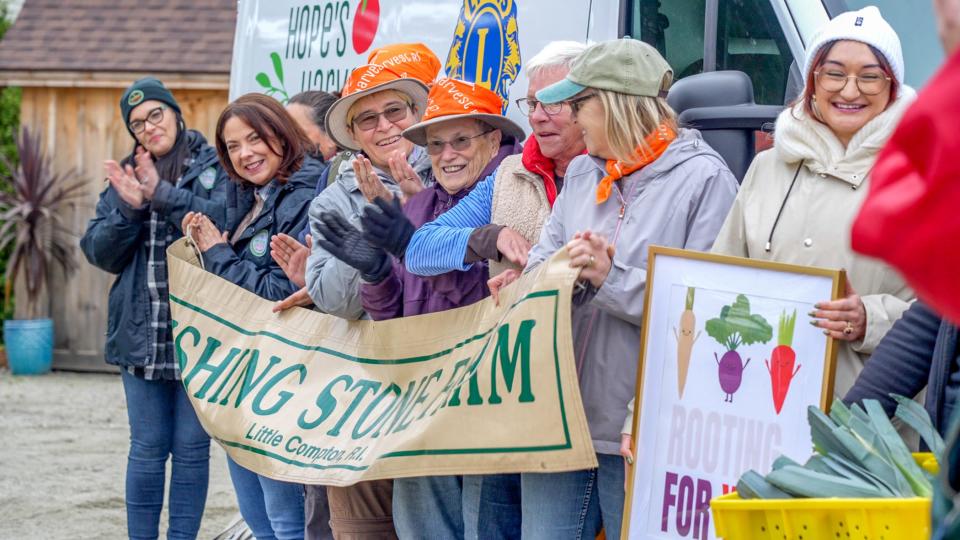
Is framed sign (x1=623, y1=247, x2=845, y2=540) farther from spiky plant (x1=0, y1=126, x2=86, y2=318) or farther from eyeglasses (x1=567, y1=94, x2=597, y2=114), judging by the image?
spiky plant (x1=0, y1=126, x2=86, y2=318)

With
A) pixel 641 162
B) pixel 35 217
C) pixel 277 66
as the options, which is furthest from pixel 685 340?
pixel 35 217

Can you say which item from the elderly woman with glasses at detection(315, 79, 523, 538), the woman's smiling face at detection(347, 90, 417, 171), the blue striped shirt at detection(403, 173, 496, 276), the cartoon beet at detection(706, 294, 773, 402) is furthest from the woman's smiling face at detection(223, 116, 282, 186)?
the cartoon beet at detection(706, 294, 773, 402)

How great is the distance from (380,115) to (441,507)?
1.59 metres

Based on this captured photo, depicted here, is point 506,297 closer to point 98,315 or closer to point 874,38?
point 874,38

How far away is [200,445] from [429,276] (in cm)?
219

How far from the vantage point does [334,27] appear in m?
6.88

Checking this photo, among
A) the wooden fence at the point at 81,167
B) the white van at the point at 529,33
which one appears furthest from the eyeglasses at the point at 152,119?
the wooden fence at the point at 81,167

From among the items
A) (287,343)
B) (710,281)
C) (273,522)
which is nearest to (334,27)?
(287,343)

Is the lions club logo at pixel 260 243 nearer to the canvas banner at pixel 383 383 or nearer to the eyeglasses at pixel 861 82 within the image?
the canvas banner at pixel 383 383

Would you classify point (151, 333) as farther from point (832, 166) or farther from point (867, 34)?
point (867, 34)

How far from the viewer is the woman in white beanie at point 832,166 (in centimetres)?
344

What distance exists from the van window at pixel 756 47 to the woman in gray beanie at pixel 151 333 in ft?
8.18

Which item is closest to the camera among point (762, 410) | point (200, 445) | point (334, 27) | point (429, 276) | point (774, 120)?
point (762, 410)

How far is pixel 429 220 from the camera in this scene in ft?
15.3
